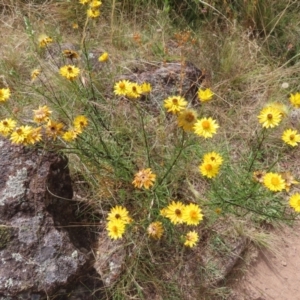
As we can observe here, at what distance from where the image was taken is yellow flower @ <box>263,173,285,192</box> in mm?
1760

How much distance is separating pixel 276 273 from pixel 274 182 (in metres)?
0.72

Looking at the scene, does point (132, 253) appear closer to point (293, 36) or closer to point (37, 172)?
point (37, 172)

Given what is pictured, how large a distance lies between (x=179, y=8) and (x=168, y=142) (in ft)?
4.14

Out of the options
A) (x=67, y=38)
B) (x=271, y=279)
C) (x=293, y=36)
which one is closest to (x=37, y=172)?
(x=271, y=279)

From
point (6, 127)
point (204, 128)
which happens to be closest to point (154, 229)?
point (204, 128)

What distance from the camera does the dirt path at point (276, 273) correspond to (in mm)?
2195

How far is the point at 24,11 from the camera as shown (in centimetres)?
341

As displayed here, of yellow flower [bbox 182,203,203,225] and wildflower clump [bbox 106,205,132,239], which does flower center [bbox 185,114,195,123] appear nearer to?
yellow flower [bbox 182,203,203,225]

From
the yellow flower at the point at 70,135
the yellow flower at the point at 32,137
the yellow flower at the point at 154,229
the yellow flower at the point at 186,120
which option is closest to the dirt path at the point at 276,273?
the yellow flower at the point at 154,229

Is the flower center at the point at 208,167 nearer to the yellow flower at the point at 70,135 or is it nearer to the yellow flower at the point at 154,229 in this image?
the yellow flower at the point at 154,229

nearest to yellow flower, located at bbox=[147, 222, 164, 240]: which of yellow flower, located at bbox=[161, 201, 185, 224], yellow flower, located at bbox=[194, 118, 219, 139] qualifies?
Result: yellow flower, located at bbox=[161, 201, 185, 224]

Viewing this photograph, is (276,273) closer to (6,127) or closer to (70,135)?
(70,135)

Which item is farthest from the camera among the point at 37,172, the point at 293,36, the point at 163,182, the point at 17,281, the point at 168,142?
the point at 293,36

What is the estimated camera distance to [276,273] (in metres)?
2.27
